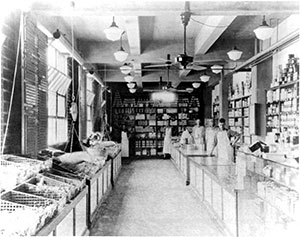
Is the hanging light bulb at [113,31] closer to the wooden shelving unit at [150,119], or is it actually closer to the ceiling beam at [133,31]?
the ceiling beam at [133,31]

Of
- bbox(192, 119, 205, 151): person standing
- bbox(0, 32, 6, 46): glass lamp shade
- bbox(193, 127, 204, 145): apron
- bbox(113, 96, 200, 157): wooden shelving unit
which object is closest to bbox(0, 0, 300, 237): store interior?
bbox(0, 32, 6, 46): glass lamp shade

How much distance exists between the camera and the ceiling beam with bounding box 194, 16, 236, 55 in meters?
6.44

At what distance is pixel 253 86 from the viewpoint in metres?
9.86

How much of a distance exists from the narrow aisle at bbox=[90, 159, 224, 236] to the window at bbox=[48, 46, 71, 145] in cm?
179

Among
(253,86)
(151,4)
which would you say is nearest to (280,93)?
(253,86)

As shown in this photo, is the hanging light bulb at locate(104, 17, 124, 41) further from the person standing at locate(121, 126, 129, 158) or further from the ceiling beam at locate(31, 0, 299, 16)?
the person standing at locate(121, 126, 129, 158)

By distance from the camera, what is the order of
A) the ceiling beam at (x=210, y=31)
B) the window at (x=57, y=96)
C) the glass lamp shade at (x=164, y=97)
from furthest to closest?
the glass lamp shade at (x=164, y=97), the window at (x=57, y=96), the ceiling beam at (x=210, y=31)

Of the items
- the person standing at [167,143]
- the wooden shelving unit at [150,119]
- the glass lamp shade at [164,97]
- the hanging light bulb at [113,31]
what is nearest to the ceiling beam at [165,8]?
the hanging light bulb at [113,31]

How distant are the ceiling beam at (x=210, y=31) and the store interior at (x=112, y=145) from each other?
0.11 ft

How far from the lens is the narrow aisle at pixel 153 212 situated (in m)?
4.72

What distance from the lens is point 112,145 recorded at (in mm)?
10359

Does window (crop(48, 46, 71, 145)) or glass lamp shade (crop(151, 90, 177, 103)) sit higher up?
glass lamp shade (crop(151, 90, 177, 103))

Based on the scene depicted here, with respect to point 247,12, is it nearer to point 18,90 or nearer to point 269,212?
point 269,212

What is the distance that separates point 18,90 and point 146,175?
6356 millimetres
